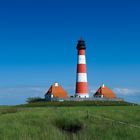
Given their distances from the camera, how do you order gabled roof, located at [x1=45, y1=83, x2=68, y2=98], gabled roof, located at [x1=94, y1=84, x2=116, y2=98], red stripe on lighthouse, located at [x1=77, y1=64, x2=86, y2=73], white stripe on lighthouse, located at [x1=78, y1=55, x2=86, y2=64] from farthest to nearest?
gabled roof, located at [x1=94, y1=84, x2=116, y2=98] < gabled roof, located at [x1=45, y1=83, x2=68, y2=98] < white stripe on lighthouse, located at [x1=78, y1=55, x2=86, y2=64] < red stripe on lighthouse, located at [x1=77, y1=64, x2=86, y2=73]

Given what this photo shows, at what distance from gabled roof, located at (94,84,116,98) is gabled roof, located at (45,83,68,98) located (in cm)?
556

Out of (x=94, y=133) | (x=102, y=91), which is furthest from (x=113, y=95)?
(x=94, y=133)

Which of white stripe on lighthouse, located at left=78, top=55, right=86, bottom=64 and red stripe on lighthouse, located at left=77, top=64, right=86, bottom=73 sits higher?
white stripe on lighthouse, located at left=78, top=55, right=86, bottom=64

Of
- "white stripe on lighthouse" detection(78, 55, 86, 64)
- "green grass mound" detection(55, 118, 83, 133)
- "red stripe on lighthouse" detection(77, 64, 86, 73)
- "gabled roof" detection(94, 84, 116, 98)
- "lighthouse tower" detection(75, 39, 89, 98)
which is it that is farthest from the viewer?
"gabled roof" detection(94, 84, 116, 98)

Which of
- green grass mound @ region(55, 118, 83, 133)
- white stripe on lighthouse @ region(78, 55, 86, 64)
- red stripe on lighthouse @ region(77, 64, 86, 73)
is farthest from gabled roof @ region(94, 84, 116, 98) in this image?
green grass mound @ region(55, 118, 83, 133)

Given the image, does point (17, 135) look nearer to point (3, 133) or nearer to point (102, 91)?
point (3, 133)

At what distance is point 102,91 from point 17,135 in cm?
5728

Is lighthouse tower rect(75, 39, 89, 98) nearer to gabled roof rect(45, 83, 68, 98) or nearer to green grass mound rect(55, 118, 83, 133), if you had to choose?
gabled roof rect(45, 83, 68, 98)

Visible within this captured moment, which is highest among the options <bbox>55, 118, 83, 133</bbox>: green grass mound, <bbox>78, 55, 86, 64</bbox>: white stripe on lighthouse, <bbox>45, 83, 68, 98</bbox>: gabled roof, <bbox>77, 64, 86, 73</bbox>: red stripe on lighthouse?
<bbox>78, 55, 86, 64</bbox>: white stripe on lighthouse

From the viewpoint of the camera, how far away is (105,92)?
7388cm

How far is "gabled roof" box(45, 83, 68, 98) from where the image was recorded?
2808 inches

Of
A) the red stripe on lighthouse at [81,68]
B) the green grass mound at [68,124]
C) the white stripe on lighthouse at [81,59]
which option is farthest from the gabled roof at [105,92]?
the green grass mound at [68,124]

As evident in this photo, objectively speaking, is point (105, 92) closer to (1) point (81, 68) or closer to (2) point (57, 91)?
(2) point (57, 91)

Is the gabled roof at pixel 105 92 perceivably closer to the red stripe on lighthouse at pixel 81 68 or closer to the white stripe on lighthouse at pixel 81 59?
the red stripe on lighthouse at pixel 81 68
